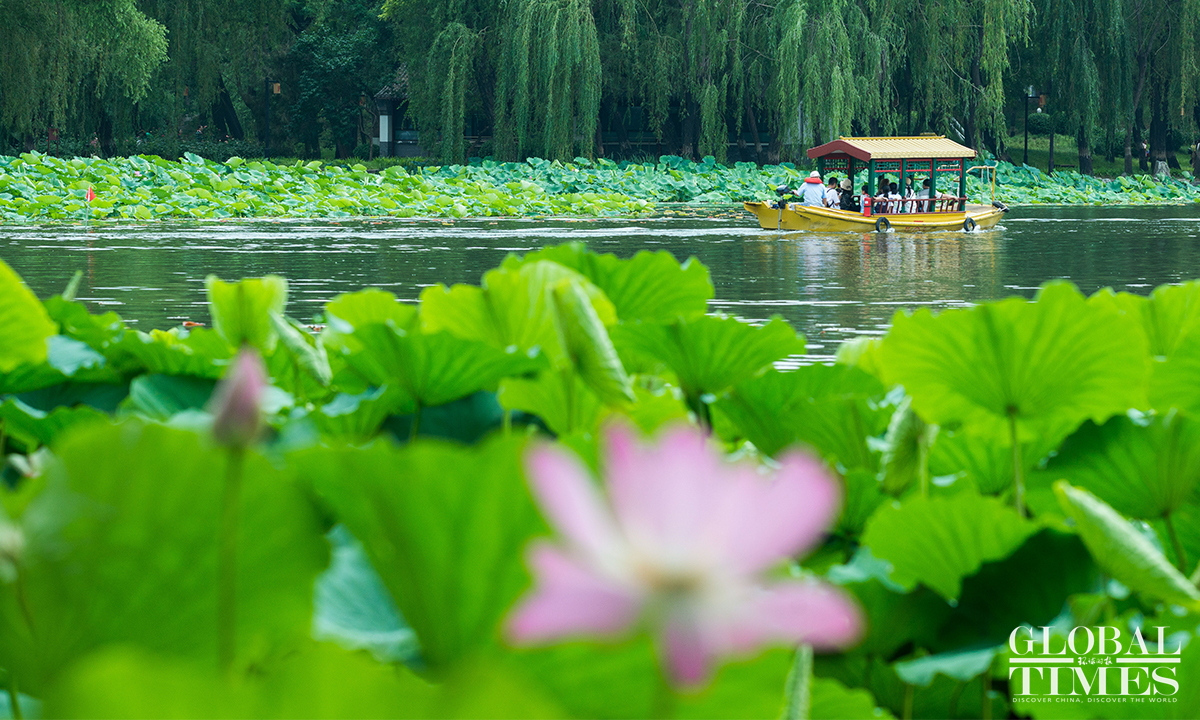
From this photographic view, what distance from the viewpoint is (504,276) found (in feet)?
3.59

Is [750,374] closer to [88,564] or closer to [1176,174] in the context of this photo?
[88,564]

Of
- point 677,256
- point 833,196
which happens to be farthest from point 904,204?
point 677,256

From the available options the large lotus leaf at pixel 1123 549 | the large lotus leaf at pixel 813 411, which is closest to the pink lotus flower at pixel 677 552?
the large lotus leaf at pixel 1123 549

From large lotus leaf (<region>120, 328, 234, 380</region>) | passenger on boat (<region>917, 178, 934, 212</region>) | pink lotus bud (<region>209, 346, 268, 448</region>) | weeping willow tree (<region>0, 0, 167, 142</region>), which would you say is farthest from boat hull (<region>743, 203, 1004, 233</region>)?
pink lotus bud (<region>209, 346, 268, 448</region>)

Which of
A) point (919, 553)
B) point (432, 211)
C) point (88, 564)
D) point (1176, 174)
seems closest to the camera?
point (88, 564)

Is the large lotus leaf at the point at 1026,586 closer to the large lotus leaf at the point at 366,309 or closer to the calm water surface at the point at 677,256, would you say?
the large lotus leaf at the point at 366,309

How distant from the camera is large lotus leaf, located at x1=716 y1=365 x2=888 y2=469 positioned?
993mm

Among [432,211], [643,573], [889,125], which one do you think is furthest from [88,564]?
[889,125]

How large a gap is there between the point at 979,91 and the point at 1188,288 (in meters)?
24.9

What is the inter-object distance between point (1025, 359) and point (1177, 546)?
152mm

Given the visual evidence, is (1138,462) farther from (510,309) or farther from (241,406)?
(241,406)

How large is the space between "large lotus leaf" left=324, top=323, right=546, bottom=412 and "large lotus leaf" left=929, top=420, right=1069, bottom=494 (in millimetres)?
313

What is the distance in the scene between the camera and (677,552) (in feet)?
0.86

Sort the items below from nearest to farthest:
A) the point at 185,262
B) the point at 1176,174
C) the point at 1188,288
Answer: the point at 1188,288, the point at 185,262, the point at 1176,174
